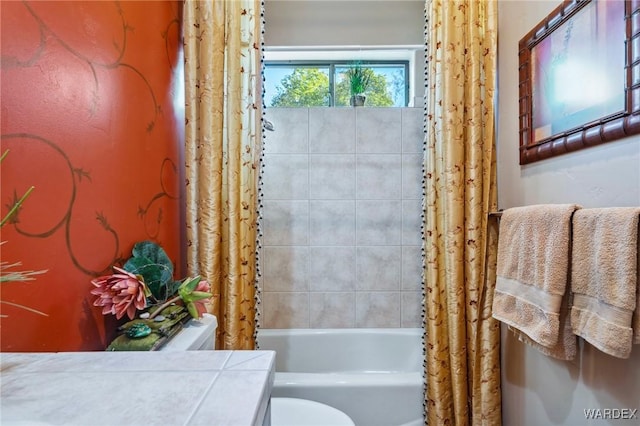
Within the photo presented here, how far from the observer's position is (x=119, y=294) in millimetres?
958

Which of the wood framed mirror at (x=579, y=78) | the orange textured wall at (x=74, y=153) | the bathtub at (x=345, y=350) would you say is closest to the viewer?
the orange textured wall at (x=74, y=153)

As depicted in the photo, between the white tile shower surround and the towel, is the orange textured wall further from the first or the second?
the towel

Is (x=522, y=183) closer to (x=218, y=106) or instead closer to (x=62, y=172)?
(x=218, y=106)

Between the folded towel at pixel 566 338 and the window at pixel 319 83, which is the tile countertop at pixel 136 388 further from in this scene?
the window at pixel 319 83

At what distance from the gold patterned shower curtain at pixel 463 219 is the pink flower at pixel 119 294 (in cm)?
128

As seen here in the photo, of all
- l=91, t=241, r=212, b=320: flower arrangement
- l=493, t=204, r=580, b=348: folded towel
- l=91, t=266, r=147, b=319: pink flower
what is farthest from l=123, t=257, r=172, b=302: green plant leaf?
l=493, t=204, r=580, b=348: folded towel

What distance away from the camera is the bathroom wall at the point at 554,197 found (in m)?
0.94

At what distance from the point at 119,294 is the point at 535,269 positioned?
4.52 feet

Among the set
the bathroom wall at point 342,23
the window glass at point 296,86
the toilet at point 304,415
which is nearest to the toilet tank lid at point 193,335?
the toilet at point 304,415

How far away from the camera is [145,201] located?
130 cm

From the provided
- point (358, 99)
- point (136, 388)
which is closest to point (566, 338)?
point (136, 388)

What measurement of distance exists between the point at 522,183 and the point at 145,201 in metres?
1.66

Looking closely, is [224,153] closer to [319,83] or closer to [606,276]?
[319,83]

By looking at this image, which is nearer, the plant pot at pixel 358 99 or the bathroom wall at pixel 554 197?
the bathroom wall at pixel 554 197
